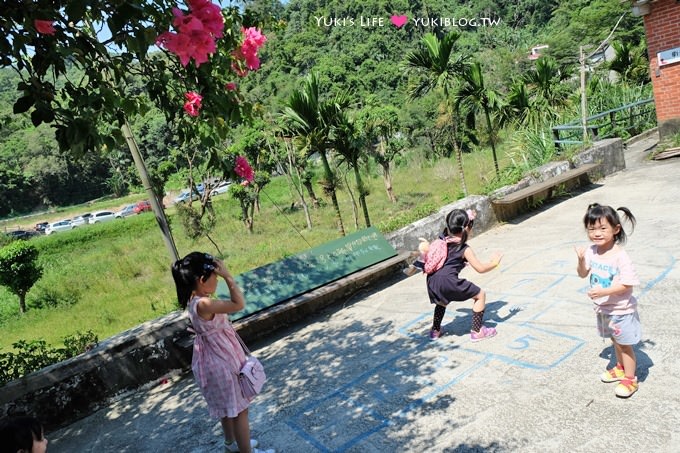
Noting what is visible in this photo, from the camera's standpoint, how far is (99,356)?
16.5ft

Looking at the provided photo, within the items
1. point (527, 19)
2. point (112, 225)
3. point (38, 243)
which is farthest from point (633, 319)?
point (527, 19)

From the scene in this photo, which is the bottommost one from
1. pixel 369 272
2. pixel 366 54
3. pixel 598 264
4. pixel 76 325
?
pixel 76 325

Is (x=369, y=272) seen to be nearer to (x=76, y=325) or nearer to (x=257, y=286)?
(x=257, y=286)

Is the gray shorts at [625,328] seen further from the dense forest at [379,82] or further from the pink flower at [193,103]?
the pink flower at [193,103]

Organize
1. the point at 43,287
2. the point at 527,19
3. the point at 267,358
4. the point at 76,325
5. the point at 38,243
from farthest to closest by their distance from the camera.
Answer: the point at 527,19
the point at 38,243
the point at 43,287
the point at 76,325
the point at 267,358

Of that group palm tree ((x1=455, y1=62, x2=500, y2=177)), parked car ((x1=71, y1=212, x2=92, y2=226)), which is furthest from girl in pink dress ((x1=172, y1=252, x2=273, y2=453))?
parked car ((x1=71, y1=212, x2=92, y2=226))

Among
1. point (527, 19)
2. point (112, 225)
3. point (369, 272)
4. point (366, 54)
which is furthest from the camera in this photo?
point (527, 19)

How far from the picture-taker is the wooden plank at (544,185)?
8258mm

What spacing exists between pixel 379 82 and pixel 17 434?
181ft

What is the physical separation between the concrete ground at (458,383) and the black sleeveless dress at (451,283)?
46 centimetres

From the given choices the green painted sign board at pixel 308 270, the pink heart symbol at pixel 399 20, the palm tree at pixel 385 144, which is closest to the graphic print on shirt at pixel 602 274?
the green painted sign board at pixel 308 270

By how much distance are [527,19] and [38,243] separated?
79.8m

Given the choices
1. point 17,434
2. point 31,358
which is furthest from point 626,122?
point 17,434

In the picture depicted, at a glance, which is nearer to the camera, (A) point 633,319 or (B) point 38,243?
(A) point 633,319
